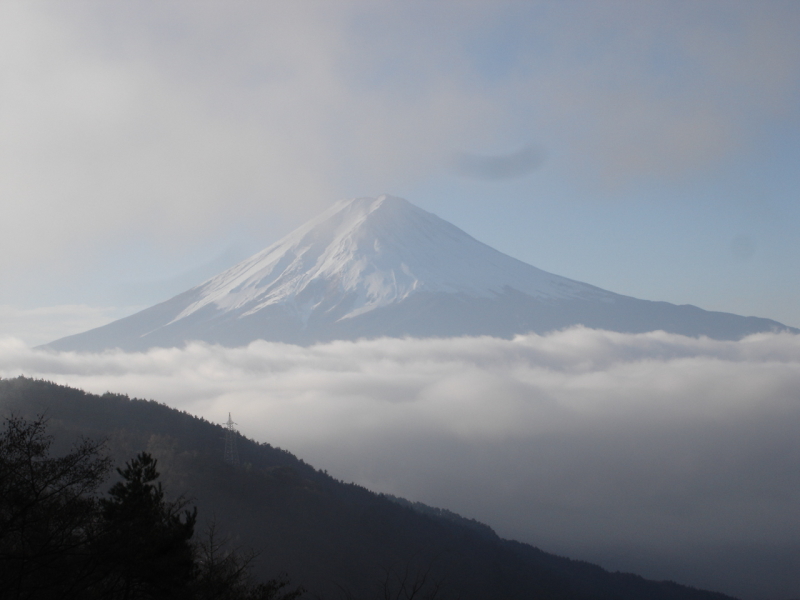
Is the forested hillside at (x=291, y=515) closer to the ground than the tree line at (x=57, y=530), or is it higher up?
closer to the ground

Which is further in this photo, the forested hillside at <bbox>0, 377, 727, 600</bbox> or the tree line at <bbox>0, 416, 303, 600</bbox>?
the forested hillside at <bbox>0, 377, 727, 600</bbox>

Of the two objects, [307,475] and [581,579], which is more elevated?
[307,475]

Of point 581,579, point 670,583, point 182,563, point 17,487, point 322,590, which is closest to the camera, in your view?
point 17,487

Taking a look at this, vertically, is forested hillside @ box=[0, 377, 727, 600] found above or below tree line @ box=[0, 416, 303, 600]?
below

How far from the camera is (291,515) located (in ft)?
226

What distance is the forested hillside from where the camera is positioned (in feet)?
202

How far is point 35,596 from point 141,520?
3099 millimetres

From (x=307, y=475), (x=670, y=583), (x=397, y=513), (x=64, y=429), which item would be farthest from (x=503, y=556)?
(x=670, y=583)

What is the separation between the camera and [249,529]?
205 ft

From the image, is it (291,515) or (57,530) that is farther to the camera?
(291,515)

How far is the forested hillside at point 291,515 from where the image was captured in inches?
2419

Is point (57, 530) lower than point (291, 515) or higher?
higher

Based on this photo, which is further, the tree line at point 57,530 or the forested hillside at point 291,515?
the forested hillside at point 291,515

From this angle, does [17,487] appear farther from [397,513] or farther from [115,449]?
[397,513]
